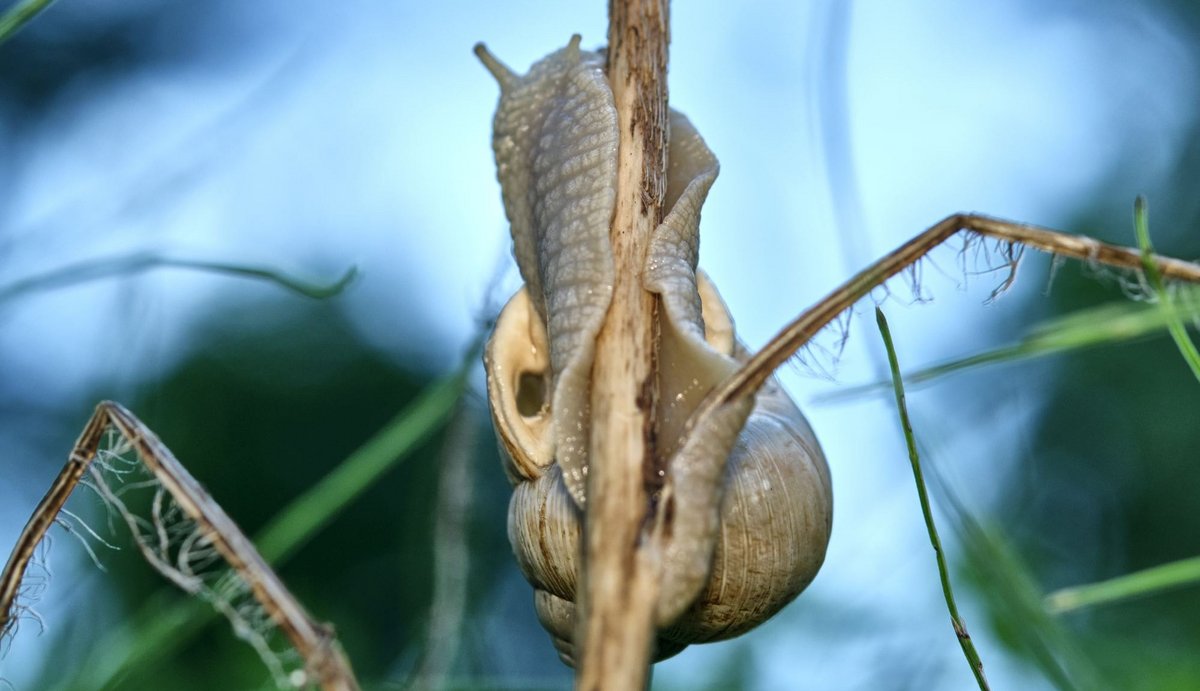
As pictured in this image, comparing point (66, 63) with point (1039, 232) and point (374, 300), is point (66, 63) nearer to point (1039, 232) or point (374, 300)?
point (374, 300)

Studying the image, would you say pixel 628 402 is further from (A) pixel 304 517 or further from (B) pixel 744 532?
(A) pixel 304 517

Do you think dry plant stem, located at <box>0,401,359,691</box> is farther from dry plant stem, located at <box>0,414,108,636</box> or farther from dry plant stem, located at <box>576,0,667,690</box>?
dry plant stem, located at <box>576,0,667,690</box>

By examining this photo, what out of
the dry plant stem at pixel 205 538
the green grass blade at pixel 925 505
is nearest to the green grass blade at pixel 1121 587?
the green grass blade at pixel 925 505

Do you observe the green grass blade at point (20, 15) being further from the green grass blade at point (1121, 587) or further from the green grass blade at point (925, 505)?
the green grass blade at point (1121, 587)

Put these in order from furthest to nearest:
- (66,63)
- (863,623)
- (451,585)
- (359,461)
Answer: (66,63) < (863,623) < (451,585) < (359,461)

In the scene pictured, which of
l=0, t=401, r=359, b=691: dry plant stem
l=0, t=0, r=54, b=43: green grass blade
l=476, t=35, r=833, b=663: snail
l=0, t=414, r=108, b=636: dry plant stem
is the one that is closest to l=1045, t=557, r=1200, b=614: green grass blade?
l=476, t=35, r=833, b=663: snail

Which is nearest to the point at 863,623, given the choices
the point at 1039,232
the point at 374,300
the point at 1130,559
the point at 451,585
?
the point at 451,585

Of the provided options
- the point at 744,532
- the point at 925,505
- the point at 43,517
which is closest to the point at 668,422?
the point at 744,532
